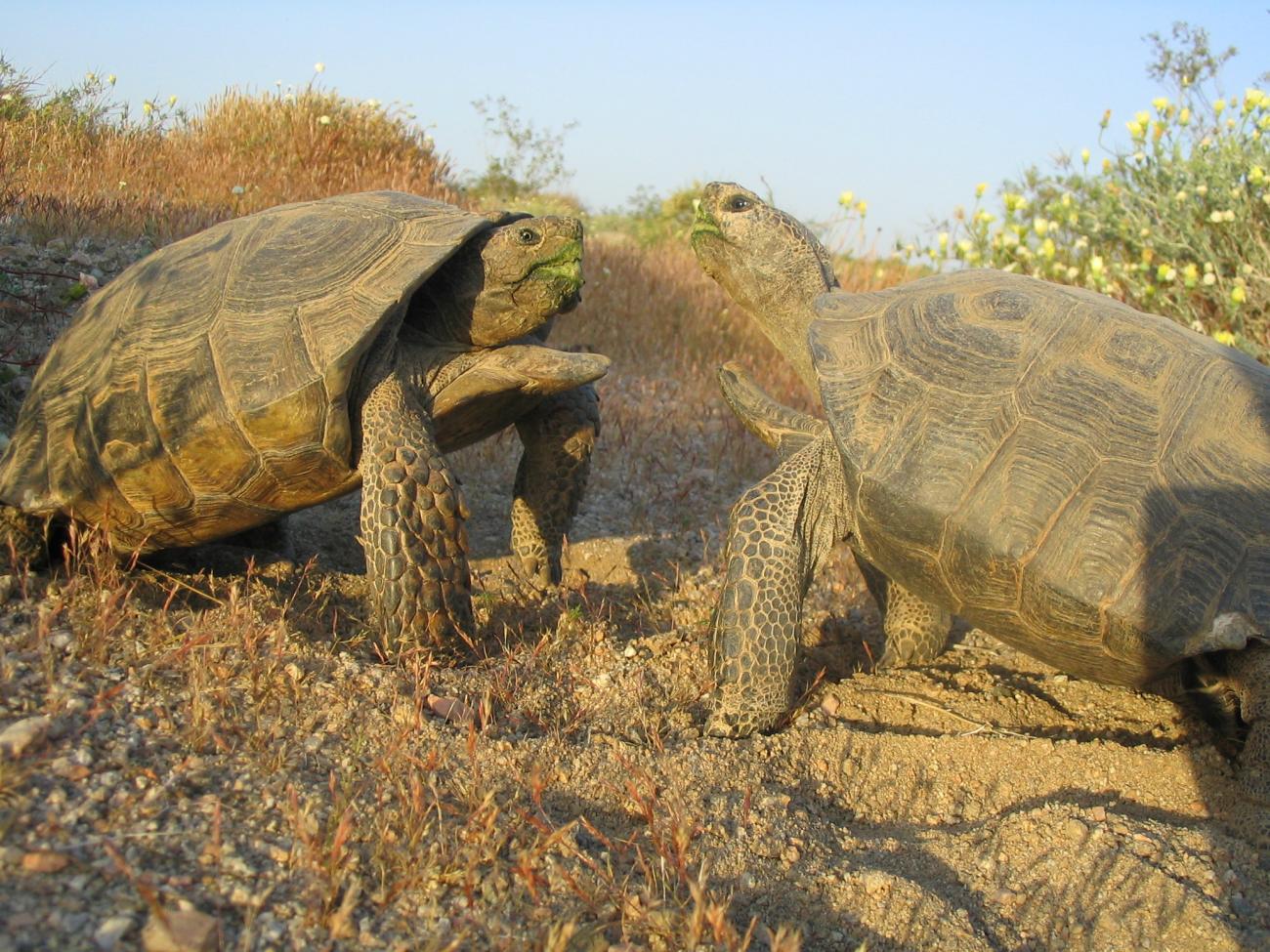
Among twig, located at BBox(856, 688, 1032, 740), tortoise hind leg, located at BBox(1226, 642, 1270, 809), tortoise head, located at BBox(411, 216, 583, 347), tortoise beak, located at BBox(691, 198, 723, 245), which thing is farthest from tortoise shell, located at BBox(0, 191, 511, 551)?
tortoise hind leg, located at BBox(1226, 642, 1270, 809)

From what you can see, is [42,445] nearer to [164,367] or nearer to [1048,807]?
[164,367]

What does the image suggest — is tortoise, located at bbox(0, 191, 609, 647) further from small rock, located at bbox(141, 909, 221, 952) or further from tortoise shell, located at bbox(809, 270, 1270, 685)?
small rock, located at bbox(141, 909, 221, 952)

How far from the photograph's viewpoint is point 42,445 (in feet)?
12.9

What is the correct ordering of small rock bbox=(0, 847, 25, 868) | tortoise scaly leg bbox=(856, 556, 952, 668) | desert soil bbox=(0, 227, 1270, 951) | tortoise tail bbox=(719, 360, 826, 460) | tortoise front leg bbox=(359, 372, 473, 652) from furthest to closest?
tortoise scaly leg bbox=(856, 556, 952, 668)
tortoise tail bbox=(719, 360, 826, 460)
tortoise front leg bbox=(359, 372, 473, 652)
desert soil bbox=(0, 227, 1270, 951)
small rock bbox=(0, 847, 25, 868)

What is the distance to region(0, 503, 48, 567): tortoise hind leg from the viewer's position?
3834mm

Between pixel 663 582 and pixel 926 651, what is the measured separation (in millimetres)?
1266

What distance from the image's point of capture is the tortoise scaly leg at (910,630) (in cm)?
439

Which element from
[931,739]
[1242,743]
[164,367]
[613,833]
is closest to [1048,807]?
[931,739]

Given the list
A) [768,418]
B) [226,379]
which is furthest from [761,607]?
[226,379]

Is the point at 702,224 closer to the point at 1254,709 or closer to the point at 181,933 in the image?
the point at 1254,709

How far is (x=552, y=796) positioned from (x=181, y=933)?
1103 millimetres

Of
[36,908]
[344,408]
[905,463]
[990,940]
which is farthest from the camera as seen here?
[344,408]

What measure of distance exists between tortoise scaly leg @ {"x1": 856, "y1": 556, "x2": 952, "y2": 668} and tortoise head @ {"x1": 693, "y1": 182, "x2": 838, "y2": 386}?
1002 millimetres

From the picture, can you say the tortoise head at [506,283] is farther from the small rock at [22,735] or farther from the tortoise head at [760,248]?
the small rock at [22,735]
